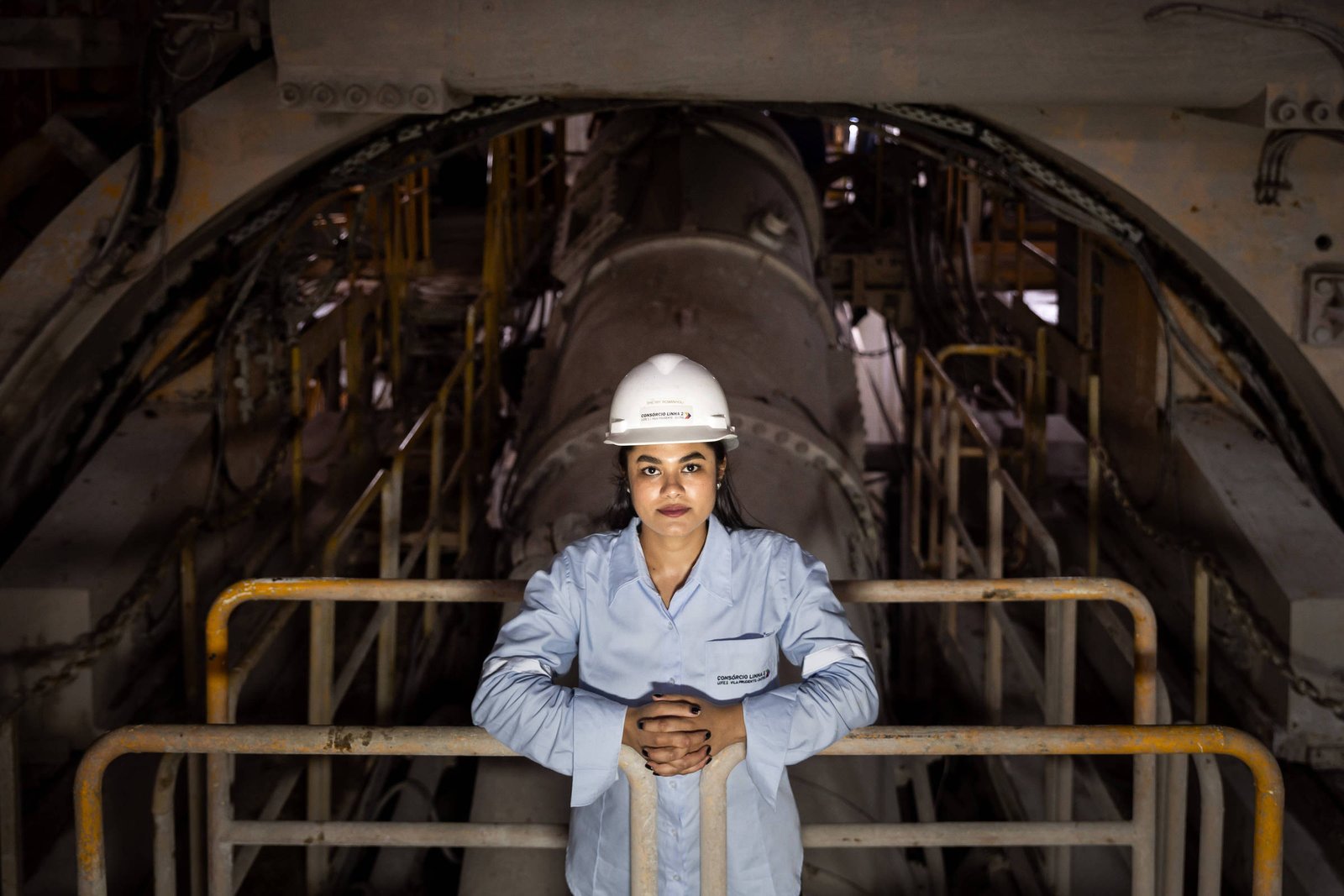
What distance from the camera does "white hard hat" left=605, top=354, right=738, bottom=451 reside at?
2.51 metres

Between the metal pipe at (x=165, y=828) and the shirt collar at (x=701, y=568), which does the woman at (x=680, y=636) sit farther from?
the metal pipe at (x=165, y=828)

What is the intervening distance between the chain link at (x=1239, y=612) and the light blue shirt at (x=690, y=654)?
2054 mm

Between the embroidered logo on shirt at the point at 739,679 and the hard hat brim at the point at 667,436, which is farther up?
the hard hat brim at the point at 667,436

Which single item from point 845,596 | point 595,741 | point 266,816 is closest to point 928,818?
point 845,596

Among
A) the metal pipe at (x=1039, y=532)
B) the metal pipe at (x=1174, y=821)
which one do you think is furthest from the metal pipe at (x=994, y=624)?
the metal pipe at (x=1174, y=821)

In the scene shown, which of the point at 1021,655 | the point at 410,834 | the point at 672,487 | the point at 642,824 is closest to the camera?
the point at 642,824

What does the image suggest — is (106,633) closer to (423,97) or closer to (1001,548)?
(423,97)

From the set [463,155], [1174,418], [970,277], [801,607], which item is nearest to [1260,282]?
[1174,418]

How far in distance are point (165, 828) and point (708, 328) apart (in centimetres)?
251

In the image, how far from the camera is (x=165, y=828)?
2.99 metres

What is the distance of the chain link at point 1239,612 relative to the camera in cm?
392

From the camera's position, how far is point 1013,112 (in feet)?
14.2

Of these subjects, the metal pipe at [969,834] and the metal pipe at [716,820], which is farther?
the metal pipe at [969,834]

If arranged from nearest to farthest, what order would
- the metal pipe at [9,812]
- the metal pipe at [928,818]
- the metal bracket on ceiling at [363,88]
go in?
the metal pipe at [9,812] < the metal bracket on ceiling at [363,88] < the metal pipe at [928,818]
